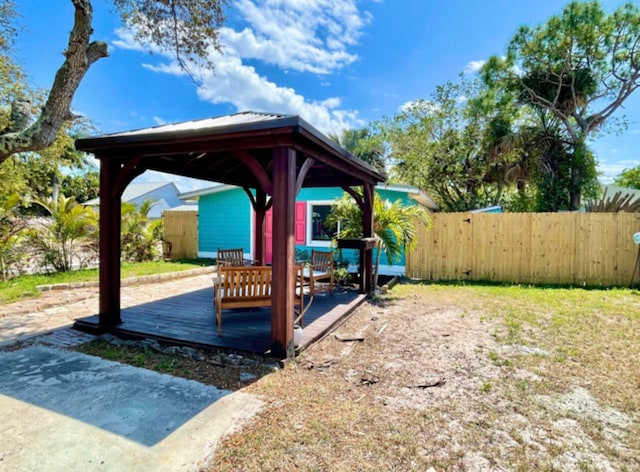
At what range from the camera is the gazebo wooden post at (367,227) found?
714 centimetres

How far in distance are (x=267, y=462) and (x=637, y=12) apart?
16818 millimetres

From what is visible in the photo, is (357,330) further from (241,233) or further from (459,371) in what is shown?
(241,233)

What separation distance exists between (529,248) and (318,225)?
604 centimetres

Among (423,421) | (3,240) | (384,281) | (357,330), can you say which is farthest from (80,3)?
(384,281)

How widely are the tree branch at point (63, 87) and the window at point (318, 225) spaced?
681 cm

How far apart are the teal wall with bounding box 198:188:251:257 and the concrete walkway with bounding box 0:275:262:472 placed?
787 centimetres

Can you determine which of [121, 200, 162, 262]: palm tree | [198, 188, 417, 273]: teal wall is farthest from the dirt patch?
[121, 200, 162, 262]: palm tree

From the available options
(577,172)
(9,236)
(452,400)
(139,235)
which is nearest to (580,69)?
(577,172)

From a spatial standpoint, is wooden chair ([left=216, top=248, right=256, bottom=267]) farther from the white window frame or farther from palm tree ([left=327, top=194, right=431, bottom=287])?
the white window frame

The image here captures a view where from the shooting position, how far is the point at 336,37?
12039mm

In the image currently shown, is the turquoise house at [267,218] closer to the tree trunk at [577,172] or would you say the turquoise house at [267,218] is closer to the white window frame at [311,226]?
the white window frame at [311,226]

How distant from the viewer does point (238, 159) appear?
4738 mm

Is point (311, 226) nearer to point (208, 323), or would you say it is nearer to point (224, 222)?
point (224, 222)

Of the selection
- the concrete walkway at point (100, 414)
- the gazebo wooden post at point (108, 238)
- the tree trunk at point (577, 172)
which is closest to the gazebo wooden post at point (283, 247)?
the concrete walkway at point (100, 414)
